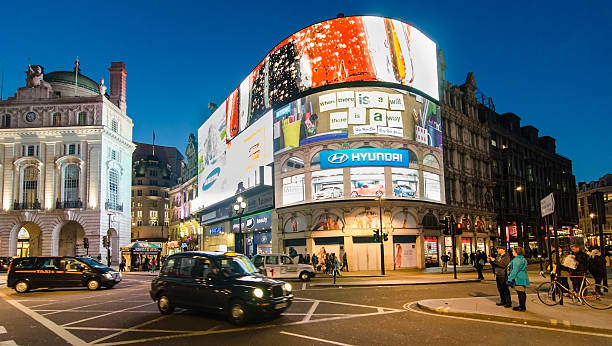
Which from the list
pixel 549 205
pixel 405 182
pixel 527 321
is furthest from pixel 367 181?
pixel 527 321

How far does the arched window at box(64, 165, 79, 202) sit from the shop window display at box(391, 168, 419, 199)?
45254 mm

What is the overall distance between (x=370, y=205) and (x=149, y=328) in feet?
95.0

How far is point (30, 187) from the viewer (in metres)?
61.8

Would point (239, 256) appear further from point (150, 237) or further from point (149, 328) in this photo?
point (150, 237)

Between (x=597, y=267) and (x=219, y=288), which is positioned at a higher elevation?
(x=219, y=288)

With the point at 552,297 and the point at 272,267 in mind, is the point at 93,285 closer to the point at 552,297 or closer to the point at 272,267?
the point at 272,267

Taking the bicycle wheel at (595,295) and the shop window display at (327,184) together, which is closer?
the bicycle wheel at (595,295)

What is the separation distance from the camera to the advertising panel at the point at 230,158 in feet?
149

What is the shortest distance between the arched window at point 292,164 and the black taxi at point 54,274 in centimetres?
2142

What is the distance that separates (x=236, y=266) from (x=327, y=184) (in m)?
26.8

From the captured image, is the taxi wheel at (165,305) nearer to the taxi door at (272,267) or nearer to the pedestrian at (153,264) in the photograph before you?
the taxi door at (272,267)

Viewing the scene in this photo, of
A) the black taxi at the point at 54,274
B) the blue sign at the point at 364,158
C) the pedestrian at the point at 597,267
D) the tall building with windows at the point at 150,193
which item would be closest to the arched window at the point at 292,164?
the blue sign at the point at 364,158

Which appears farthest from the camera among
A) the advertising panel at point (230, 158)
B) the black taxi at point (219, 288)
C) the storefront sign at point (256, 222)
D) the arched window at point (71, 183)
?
the arched window at point (71, 183)

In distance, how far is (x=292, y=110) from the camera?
42.7 meters
